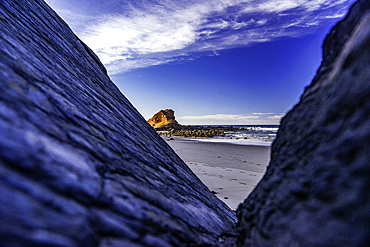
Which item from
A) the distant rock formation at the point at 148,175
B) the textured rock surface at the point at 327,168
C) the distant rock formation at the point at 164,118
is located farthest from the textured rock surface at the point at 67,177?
the distant rock formation at the point at 164,118

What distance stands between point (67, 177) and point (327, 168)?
35.7 inches

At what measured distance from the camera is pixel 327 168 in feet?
2.38

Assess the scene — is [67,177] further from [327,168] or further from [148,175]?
[327,168]

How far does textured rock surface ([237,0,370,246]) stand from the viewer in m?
0.61

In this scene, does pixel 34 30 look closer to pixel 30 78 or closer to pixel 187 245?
pixel 30 78

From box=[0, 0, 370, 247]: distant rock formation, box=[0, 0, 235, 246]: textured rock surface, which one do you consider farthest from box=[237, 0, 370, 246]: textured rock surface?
box=[0, 0, 235, 246]: textured rock surface

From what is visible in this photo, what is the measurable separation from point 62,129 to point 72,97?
1.25 feet

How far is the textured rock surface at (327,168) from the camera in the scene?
0.61m

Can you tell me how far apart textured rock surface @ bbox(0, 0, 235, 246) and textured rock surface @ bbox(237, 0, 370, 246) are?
363 millimetres

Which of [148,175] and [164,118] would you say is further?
[164,118]

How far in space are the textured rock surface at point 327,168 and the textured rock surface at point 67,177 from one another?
1.19 feet

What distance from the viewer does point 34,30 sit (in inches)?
62.2

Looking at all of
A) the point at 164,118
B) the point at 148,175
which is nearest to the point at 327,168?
the point at 148,175

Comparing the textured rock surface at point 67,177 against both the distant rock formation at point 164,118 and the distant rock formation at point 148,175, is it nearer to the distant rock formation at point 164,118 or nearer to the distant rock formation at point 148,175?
the distant rock formation at point 148,175
